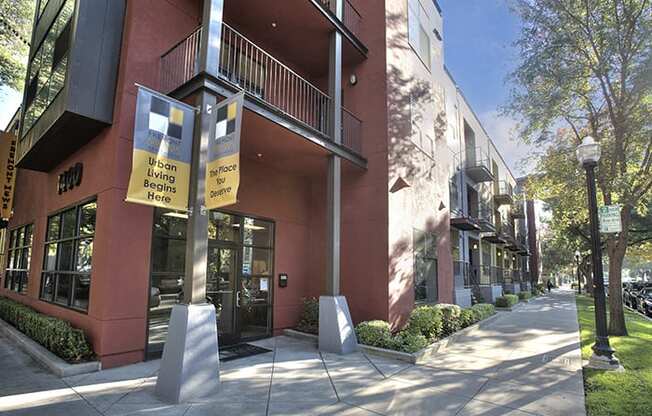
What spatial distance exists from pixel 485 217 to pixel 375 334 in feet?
50.9

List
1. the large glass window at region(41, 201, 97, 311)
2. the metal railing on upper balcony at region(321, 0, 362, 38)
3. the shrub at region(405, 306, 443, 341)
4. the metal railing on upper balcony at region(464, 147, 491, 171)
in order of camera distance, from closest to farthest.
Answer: the large glass window at region(41, 201, 97, 311), the shrub at region(405, 306, 443, 341), the metal railing on upper balcony at region(321, 0, 362, 38), the metal railing on upper balcony at region(464, 147, 491, 171)

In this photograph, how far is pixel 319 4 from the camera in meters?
8.79

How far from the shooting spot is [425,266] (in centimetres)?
1189

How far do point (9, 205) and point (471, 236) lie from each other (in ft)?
63.9

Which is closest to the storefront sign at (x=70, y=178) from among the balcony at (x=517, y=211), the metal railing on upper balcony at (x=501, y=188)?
the metal railing on upper balcony at (x=501, y=188)

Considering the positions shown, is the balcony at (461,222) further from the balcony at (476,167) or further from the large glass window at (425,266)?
the large glass window at (425,266)

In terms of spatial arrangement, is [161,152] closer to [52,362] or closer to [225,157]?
[225,157]

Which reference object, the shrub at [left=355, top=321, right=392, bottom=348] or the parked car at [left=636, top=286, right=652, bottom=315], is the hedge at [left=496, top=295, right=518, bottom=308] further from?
the shrub at [left=355, top=321, right=392, bottom=348]

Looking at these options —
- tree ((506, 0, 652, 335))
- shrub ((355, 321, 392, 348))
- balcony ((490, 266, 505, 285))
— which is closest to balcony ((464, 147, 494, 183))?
balcony ((490, 266, 505, 285))

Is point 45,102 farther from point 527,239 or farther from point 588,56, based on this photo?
point 527,239

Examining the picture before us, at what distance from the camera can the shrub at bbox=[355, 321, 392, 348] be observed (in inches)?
308

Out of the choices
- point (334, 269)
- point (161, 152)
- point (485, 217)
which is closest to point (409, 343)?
point (334, 269)

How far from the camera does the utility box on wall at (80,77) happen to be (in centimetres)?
677

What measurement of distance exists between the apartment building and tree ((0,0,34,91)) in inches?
211
